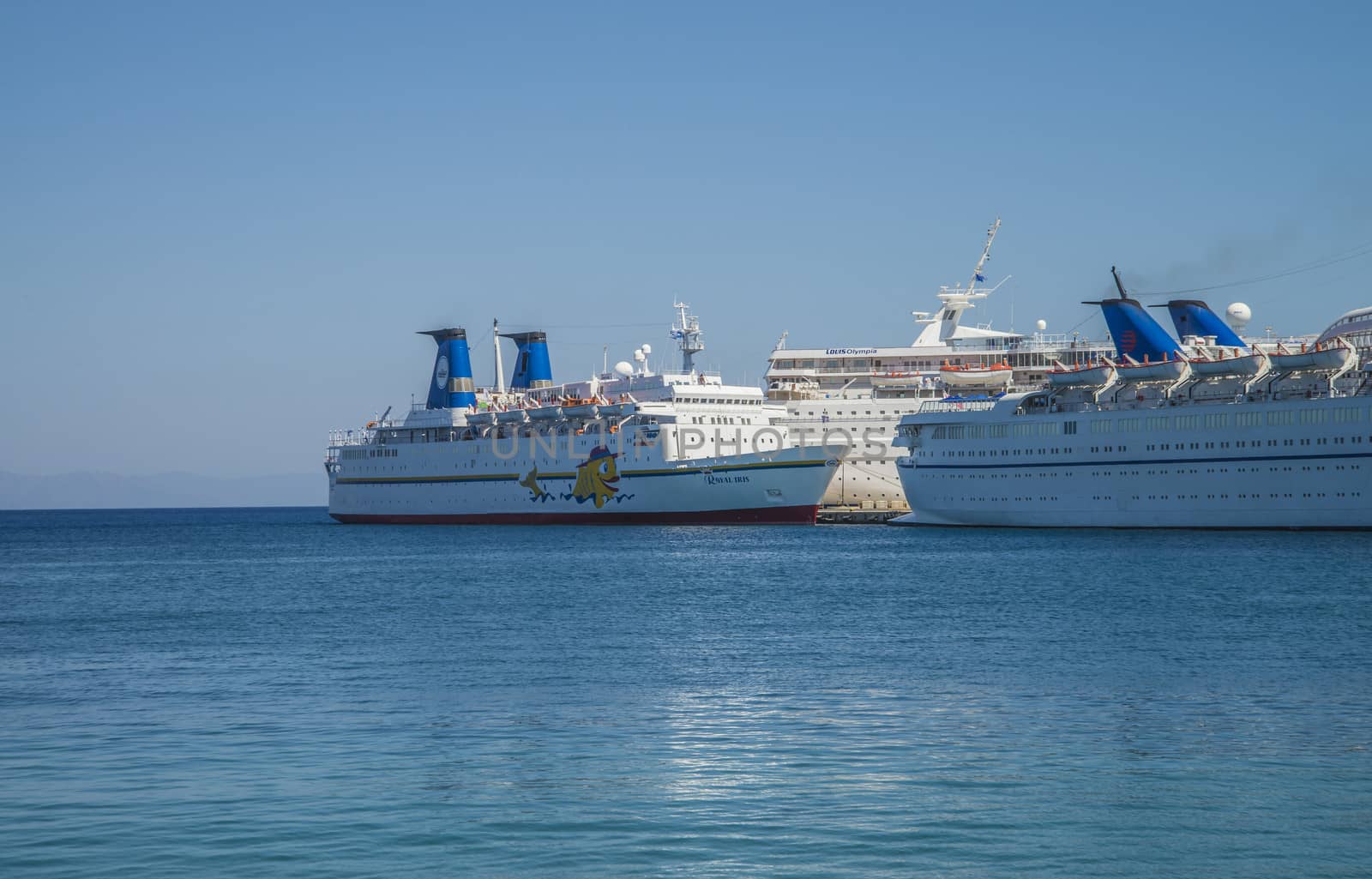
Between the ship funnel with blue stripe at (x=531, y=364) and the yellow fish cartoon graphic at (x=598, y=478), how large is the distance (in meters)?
14.5

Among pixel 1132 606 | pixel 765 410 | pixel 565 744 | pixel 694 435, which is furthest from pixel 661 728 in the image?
pixel 765 410

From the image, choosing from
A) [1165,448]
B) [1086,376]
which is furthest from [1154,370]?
[1165,448]

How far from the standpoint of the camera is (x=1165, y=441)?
5219 centimetres

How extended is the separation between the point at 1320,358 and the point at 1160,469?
6770 millimetres

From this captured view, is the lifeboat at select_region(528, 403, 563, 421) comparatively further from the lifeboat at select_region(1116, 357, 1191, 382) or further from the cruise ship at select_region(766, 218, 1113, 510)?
the lifeboat at select_region(1116, 357, 1191, 382)

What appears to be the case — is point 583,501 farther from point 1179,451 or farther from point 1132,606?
point 1132,606

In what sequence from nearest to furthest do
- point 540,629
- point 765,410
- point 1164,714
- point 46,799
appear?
point 46,799, point 1164,714, point 540,629, point 765,410

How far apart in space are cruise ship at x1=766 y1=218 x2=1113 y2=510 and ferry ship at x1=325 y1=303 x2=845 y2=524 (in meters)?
4.26

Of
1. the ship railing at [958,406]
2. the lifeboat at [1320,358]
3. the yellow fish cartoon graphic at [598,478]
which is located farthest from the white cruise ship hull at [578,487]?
the lifeboat at [1320,358]

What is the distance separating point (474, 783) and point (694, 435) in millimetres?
56173

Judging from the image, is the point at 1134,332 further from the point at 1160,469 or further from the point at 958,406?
the point at 1160,469

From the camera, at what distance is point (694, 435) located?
227ft

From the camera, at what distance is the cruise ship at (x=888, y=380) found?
77875mm

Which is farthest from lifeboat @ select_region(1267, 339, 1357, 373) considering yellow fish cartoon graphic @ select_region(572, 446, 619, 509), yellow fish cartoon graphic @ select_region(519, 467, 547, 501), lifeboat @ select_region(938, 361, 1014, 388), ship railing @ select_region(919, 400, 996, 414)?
yellow fish cartoon graphic @ select_region(519, 467, 547, 501)
